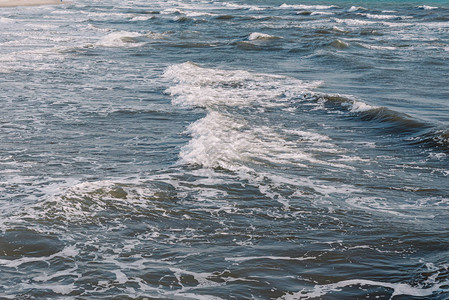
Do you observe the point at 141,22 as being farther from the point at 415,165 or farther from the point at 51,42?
the point at 415,165

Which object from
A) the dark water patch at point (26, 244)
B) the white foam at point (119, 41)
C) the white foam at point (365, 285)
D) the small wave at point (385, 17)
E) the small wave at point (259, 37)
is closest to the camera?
the white foam at point (365, 285)

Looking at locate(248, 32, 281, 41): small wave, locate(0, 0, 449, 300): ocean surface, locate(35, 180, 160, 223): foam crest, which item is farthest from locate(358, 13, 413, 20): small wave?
locate(35, 180, 160, 223): foam crest

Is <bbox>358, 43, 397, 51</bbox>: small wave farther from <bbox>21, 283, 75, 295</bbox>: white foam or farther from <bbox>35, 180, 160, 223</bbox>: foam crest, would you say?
<bbox>21, 283, 75, 295</bbox>: white foam

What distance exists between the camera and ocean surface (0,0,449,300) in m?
6.51

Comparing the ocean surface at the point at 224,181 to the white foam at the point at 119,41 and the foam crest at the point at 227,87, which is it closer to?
the foam crest at the point at 227,87

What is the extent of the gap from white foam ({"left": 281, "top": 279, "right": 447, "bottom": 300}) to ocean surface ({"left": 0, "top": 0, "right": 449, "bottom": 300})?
0.02 meters

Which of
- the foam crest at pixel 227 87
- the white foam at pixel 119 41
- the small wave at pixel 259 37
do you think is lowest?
the foam crest at pixel 227 87

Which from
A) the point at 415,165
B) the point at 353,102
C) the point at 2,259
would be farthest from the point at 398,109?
the point at 2,259

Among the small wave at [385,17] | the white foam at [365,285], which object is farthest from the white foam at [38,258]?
the small wave at [385,17]

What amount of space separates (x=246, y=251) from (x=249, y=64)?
688 inches

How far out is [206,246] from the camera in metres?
7.25

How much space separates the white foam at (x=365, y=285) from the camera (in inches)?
239

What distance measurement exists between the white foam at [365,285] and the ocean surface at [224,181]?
20mm

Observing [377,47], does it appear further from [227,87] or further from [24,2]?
[24,2]
